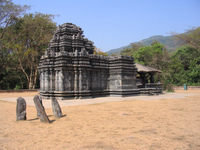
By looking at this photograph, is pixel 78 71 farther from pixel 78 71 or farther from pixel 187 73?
pixel 187 73

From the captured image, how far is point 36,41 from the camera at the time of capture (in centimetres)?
3030

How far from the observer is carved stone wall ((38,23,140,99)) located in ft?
48.9

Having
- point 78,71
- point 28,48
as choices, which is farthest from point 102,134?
point 28,48

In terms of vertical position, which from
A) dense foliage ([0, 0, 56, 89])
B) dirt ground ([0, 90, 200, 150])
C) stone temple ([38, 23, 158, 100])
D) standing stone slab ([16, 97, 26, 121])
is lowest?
dirt ground ([0, 90, 200, 150])

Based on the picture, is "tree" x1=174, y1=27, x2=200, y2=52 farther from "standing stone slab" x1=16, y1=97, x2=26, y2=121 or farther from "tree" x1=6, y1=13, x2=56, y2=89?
"standing stone slab" x1=16, y1=97, x2=26, y2=121

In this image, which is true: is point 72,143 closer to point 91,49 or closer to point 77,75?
point 77,75

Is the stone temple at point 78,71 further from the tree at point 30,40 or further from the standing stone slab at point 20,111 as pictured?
the tree at point 30,40

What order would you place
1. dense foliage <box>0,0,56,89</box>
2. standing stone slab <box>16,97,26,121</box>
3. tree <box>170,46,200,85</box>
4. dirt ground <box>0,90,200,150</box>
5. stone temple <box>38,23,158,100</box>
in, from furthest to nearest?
tree <box>170,46,200,85</box>, dense foliage <box>0,0,56,89</box>, stone temple <box>38,23,158,100</box>, standing stone slab <box>16,97,26,121</box>, dirt ground <box>0,90,200,150</box>

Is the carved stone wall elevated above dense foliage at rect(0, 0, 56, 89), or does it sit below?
below

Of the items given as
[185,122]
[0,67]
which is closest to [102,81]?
[185,122]

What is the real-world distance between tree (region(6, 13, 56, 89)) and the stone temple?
13.9 m

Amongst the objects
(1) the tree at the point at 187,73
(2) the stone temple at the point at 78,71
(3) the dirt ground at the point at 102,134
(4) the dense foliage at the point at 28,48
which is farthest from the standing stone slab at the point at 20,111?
(1) the tree at the point at 187,73

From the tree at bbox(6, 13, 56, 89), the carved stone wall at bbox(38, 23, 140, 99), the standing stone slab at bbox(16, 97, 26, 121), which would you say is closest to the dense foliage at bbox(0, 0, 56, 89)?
the tree at bbox(6, 13, 56, 89)

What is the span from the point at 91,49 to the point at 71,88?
14.8 feet
